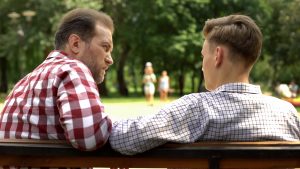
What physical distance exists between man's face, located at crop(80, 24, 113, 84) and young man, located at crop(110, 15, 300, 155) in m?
0.36

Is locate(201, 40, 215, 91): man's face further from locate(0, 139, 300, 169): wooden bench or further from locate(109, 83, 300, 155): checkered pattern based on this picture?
locate(0, 139, 300, 169): wooden bench

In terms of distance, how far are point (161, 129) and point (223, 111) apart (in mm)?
273

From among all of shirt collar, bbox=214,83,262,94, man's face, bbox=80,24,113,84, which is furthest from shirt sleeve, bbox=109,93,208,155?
man's face, bbox=80,24,113,84

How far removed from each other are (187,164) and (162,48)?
127 ft

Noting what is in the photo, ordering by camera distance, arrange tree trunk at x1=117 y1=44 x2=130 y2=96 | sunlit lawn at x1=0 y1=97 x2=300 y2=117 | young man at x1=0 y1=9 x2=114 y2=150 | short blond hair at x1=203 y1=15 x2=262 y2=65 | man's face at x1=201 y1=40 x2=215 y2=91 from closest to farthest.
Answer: young man at x1=0 y1=9 x2=114 y2=150 < short blond hair at x1=203 y1=15 x2=262 y2=65 < man's face at x1=201 y1=40 x2=215 y2=91 < sunlit lawn at x1=0 y1=97 x2=300 y2=117 < tree trunk at x1=117 y1=44 x2=130 y2=96

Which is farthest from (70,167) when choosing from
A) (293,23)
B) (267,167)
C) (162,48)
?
(293,23)

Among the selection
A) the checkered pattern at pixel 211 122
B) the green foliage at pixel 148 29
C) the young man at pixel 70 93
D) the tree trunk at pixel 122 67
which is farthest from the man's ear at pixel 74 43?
the tree trunk at pixel 122 67

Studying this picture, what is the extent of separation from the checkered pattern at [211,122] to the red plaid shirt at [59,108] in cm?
10

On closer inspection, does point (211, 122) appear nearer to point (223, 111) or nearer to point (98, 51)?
point (223, 111)

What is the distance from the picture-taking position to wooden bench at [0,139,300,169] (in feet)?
6.90

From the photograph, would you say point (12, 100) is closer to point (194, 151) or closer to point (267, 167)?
point (194, 151)

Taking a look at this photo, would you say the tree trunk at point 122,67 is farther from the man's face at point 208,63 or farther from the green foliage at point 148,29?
the man's face at point 208,63

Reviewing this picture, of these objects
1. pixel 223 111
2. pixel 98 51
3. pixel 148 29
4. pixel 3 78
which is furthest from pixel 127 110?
pixel 3 78

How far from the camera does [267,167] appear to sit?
2.15 m
